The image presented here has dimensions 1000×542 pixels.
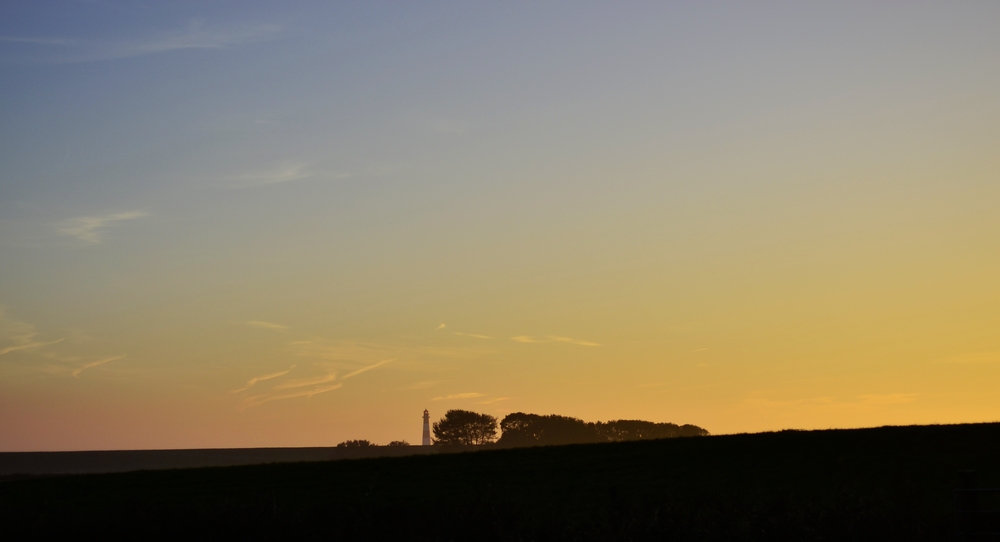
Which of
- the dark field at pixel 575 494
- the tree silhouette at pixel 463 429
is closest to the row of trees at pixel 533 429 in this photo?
the tree silhouette at pixel 463 429

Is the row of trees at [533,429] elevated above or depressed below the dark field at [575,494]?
above

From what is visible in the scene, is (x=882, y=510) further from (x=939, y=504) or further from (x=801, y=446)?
(x=801, y=446)

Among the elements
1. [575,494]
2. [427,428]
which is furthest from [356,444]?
[575,494]

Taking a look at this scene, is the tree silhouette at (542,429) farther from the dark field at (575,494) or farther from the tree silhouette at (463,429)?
the dark field at (575,494)

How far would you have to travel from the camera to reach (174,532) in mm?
20297

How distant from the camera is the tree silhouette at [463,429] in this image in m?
137

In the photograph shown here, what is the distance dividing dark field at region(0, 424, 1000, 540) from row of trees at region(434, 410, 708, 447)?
8267cm

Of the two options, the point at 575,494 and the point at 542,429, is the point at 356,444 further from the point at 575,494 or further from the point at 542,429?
the point at 575,494

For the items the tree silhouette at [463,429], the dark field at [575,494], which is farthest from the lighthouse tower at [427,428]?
the dark field at [575,494]

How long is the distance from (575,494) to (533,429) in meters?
112

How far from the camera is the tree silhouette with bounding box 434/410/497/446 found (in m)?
137

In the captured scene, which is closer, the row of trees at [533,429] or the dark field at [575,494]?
the dark field at [575,494]

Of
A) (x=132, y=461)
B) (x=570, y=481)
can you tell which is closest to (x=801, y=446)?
(x=570, y=481)

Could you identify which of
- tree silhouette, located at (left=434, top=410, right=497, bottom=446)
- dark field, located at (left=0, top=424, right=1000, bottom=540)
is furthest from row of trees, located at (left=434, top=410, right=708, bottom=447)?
dark field, located at (left=0, top=424, right=1000, bottom=540)
